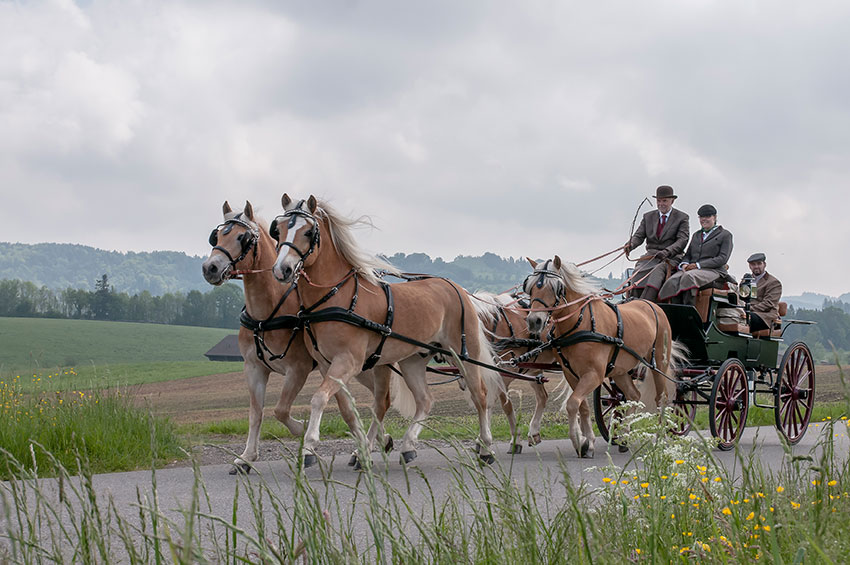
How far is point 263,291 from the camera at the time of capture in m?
7.23

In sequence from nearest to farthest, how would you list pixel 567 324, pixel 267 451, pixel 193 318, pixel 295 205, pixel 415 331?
1. pixel 295 205
2. pixel 415 331
3. pixel 567 324
4. pixel 267 451
5. pixel 193 318

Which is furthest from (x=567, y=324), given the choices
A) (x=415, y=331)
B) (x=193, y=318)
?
(x=193, y=318)

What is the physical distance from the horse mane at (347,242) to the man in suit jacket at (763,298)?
5507 mm

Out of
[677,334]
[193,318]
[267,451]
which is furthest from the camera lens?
[193,318]

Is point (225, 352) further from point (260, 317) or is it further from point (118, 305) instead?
point (260, 317)

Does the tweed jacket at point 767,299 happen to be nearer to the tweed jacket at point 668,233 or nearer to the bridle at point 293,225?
the tweed jacket at point 668,233

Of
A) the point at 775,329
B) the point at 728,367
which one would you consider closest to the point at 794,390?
the point at 775,329

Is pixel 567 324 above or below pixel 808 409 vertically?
above

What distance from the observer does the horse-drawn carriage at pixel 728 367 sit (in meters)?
9.36

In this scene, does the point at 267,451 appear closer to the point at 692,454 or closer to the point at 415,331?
the point at 415,331

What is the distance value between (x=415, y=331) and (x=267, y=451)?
294 centimetres

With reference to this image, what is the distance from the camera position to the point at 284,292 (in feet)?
24.3

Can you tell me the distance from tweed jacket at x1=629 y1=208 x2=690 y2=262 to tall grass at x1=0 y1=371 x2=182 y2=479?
20.4ft

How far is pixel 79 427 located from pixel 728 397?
22.9 feet
